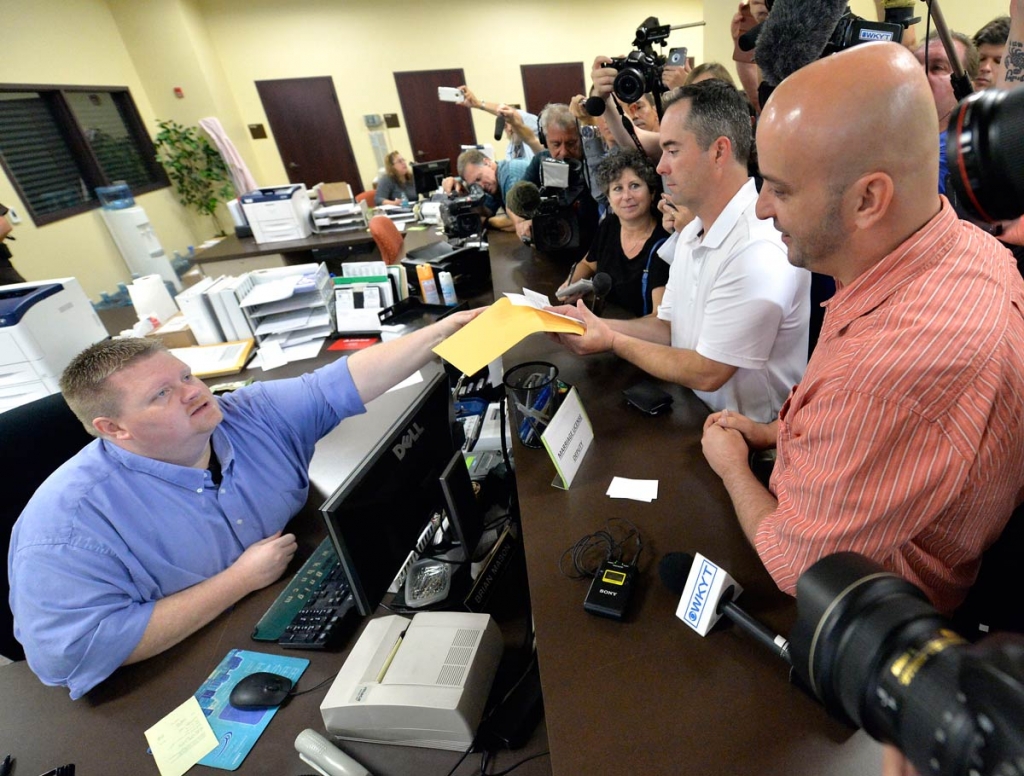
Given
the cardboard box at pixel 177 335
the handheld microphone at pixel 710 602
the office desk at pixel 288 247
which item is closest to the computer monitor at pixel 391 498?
the handheld microphone at pixel 710 602

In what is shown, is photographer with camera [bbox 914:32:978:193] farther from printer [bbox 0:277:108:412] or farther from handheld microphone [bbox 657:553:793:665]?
printer [bbox 0:277:108:412]

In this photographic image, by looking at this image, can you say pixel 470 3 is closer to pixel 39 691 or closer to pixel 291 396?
pixel 291 396

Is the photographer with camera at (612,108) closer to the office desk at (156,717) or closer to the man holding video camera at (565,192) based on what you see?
the man holding video camera at (565,192)

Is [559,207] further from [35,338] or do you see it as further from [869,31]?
[35,338]

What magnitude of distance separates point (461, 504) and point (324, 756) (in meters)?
0.47

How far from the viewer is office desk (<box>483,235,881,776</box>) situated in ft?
2.10

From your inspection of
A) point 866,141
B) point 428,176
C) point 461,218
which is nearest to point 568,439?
point 866,141

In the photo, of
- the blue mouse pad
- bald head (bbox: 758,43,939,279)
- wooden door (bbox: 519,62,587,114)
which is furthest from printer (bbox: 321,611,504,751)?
wooden door (bbox: 519,62,587,114)

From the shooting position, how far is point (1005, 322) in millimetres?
656

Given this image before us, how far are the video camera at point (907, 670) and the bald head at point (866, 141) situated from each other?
0.55 m

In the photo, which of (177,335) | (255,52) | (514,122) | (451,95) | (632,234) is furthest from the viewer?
(255,52)

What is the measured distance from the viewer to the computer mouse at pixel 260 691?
0.87 meters

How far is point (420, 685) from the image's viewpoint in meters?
0.77

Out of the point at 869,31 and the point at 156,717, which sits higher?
the point at 869,31
